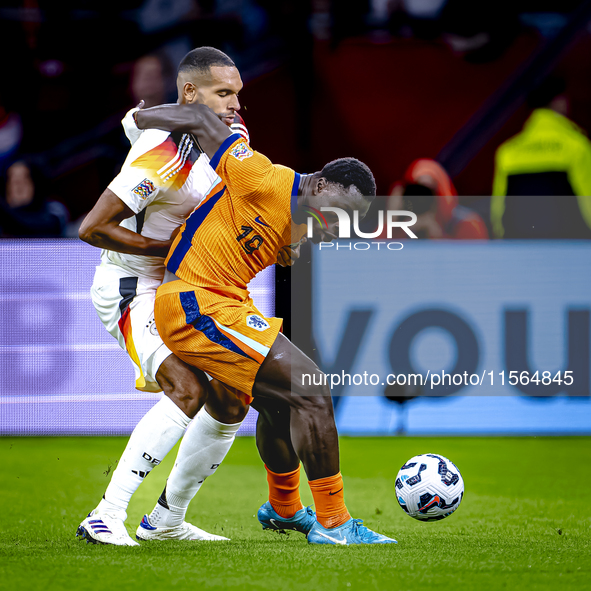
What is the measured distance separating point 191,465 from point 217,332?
0.66 m

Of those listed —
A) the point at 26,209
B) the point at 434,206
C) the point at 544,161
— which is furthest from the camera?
the point at 544,161

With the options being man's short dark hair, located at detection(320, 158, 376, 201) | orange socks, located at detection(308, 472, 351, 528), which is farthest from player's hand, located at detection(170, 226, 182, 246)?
orange socks, located at detection(308, 472, 351, 528)

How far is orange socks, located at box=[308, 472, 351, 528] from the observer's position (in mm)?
3283

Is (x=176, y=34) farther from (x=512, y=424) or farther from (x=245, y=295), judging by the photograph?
(x=245, y=295)

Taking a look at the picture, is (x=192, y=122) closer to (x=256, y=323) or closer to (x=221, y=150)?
(x=221, y=150)

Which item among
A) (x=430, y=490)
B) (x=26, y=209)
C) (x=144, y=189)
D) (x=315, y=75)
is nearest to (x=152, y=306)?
(x=144, y=189)

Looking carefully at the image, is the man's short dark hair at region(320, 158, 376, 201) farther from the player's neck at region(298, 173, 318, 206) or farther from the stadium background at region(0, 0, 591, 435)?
the stadium background at region(0, 0, 591, 435)

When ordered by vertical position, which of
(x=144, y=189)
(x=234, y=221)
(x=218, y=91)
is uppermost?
(x=218, y=91)

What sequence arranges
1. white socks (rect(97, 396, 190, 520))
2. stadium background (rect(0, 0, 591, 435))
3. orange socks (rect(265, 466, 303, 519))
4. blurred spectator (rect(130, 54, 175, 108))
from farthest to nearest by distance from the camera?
stadium background (rect(0, 0, 591, 435)) → blurred spectator (rect(130, 54, 175, 108)) → orange socks (rect(265, 466, 303, 519)) → white socks (rect(97, 396, 190, 520))

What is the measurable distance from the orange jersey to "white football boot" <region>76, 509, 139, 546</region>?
1006 mm

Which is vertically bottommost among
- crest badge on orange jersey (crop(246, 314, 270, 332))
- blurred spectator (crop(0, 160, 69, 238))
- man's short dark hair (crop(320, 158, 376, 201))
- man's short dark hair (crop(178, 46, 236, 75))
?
blurred spectator (crop(0, 160, 69, 238))

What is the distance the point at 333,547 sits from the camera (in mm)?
3199

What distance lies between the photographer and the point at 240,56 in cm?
855

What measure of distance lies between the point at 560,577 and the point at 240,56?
6927mm
